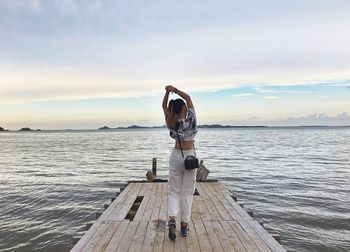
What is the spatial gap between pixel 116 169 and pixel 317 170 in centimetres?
1687

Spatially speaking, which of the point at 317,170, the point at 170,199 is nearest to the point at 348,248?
the point at 170,199

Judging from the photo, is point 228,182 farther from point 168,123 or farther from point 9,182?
point 168,123

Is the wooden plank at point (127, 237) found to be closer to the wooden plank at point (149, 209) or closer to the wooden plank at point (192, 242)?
the wooden plank at point (149, 209)

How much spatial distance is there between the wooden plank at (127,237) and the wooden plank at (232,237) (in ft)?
6.12

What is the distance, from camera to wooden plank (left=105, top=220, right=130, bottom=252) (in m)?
6.34

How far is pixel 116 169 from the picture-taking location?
3086 centimetres

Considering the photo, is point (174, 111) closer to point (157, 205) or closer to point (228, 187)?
point (157, 205)

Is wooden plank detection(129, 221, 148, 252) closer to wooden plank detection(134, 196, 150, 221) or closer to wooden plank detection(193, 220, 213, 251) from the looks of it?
wooden plank detection(134, 196, 150, 221)

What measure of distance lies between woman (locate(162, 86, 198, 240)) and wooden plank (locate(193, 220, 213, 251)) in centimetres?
50

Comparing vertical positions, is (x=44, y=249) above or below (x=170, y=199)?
below

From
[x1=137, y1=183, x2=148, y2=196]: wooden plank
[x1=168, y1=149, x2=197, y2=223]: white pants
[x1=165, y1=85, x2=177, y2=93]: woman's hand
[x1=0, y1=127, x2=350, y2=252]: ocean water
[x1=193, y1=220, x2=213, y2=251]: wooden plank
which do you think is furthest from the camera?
[x1=0, y1=127, x2=350, y2=252]: ocean water

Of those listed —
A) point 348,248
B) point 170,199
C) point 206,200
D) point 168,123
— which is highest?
point 168,123

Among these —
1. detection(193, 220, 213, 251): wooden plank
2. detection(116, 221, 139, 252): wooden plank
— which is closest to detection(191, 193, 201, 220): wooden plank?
detection(193, 220, 213, 251): wooden plank

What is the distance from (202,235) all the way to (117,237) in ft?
5.39
